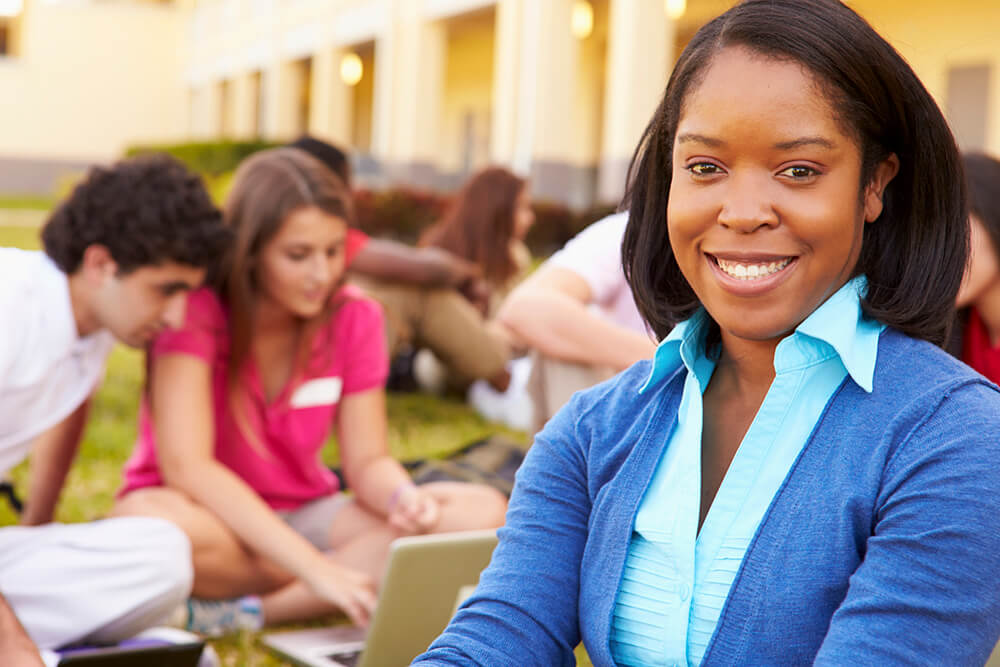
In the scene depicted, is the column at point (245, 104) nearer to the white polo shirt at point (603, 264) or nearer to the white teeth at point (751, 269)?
the white polo shirt at point (603, 264)

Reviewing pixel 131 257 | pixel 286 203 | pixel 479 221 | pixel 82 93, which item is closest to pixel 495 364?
pixel 479 221

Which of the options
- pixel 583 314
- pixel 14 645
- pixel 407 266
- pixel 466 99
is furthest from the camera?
pixel 466 99

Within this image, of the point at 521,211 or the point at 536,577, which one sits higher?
the point at 521,211

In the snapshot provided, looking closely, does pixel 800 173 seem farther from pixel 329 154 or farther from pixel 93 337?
pixel 329 154

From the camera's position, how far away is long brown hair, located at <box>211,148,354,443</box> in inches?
113

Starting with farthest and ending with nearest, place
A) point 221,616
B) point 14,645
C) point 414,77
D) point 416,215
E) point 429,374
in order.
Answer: point 414,77 < point 416,215 < point 429,374 < point 221,616 < point 14,645

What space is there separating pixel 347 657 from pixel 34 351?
3.27ft

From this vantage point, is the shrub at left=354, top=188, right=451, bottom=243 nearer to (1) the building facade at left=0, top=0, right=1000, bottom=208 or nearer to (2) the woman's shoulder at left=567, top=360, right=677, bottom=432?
(1) the building facade at left=0, top=0, right=1000, bottom=208

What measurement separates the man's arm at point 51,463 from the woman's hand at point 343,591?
0.78m

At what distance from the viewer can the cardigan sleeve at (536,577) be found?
133 centimetres

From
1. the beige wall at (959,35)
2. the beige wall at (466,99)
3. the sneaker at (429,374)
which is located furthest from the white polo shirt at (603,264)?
the beige wall at (466,99)

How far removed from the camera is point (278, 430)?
3.04 m

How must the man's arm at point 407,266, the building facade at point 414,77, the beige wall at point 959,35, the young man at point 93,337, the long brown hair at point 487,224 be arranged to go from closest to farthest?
1. the young man at point 93,337
2. the man's arm at point 407,266
3. the long brown hair at point 487,224
4. the beige wall at point 959,35
5. the building facade at point 414,77

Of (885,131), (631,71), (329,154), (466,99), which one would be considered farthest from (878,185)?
(466,99)
